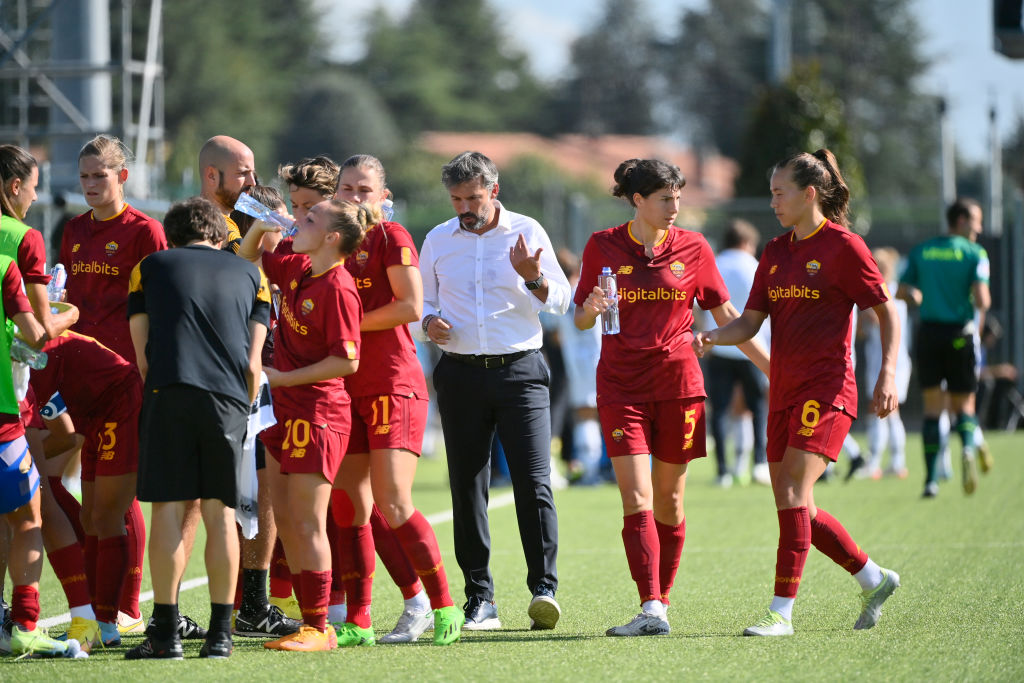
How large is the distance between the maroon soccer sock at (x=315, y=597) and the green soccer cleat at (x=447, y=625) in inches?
19.4

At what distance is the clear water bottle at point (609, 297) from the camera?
615 centimetres

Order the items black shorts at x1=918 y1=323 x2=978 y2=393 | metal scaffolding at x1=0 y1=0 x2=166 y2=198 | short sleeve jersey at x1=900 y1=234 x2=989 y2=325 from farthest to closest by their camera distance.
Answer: metal scaffolding at x1=0 y1=0 x2=166 y2=198
black shorts at x1=918 y1=323 x2=978 y2=393
short sleeve jersey at x1=900 y1=234 x2=989 y2=325

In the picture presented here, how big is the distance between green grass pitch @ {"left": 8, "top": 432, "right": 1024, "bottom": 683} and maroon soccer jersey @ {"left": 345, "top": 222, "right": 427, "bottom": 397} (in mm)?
1083

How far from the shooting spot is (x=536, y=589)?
21.0 ft

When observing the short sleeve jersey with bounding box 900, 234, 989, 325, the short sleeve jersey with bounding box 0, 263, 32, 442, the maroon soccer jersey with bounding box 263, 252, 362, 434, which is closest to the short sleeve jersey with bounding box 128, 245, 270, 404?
the maroon soccer jersey with bounding box 263, 252, 362, 434

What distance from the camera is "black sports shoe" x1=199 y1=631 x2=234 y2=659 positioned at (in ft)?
18.1

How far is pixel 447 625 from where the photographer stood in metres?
6.00

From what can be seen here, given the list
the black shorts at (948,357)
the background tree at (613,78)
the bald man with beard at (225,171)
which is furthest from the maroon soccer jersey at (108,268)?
the background tree at (613,78)

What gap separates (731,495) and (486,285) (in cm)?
684

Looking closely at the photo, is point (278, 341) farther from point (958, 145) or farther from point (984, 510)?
point (958, 145)

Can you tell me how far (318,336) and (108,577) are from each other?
1.42 metres

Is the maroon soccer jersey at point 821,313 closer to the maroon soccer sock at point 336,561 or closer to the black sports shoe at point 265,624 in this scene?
the maroon soccer sock at point 336,561

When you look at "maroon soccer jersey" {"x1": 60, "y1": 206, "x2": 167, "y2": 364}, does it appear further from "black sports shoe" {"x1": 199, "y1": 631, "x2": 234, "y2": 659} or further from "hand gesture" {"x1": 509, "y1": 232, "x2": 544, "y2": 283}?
"hand gesture" {"x1": 509, "y1": 232, "x2": 544, "y2": 283}

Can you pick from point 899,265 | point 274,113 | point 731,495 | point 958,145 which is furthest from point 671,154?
point 731,495
